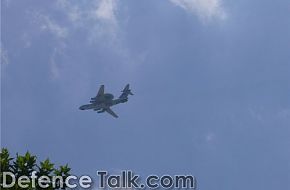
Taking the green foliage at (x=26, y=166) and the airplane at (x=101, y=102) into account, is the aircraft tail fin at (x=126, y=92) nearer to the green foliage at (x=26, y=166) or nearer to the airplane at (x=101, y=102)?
the airplane at (x=101, y=102)

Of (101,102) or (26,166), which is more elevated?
(101,102)

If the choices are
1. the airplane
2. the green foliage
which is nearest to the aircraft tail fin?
the airplane

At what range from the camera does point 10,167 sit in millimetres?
26062

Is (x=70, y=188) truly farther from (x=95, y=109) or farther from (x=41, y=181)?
(x=95, y=109)

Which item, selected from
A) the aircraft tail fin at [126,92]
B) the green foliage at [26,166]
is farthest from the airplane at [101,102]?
the green foliage at [26,166]

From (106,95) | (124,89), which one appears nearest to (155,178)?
(106,95)

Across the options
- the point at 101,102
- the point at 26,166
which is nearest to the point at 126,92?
the point at 101,102

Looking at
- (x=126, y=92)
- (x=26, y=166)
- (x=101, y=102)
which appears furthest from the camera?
(x=126, y=92)

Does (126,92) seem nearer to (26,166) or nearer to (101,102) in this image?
(101,102)

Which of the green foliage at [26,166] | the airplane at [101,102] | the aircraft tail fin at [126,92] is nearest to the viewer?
the green foliage at [26,166]

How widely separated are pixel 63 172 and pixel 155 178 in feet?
19.4

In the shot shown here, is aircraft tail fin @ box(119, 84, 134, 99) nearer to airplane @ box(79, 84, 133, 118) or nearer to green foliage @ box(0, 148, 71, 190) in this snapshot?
airplane @ box(79, 84, 133, 118)

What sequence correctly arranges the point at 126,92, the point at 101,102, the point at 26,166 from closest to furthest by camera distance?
the point at 26,166
the point at 101,102
the point at 126,92

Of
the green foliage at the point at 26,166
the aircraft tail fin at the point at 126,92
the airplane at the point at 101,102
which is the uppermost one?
the aircraft tail fin at the point at 126,92
